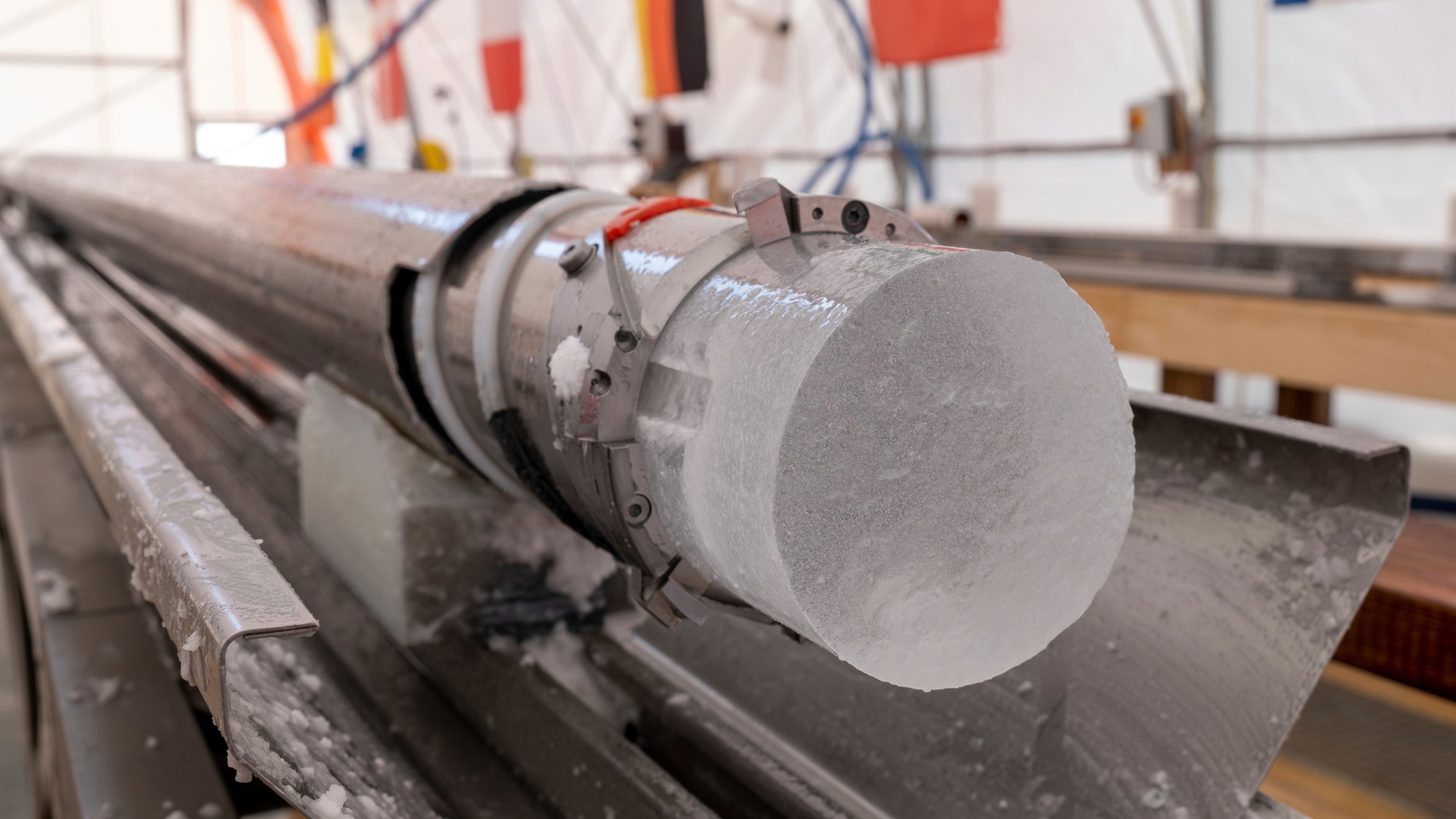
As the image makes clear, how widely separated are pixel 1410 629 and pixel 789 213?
673 mm

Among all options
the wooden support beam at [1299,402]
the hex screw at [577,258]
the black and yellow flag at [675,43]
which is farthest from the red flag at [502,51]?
the hex screw at [577,258]

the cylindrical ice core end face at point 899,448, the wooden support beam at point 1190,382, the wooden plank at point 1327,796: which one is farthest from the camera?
the wooden support beam at point 1190,382

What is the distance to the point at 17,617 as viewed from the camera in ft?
4.93

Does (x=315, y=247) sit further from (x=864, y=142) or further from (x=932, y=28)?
(x=864, y=142)

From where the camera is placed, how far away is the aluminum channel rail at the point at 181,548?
1.39 feet

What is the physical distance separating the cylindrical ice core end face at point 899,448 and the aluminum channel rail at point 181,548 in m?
0.18

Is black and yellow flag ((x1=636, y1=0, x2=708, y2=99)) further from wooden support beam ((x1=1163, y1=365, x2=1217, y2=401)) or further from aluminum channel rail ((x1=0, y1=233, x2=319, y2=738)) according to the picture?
aluminum channel rail ((x1=0, y1=233, x2=319, y2=738))

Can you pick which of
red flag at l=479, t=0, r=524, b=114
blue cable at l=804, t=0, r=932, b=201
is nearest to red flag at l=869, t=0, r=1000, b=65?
blue cable at l=804, t=0, r=932, b=201

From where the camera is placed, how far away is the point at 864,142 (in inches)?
145

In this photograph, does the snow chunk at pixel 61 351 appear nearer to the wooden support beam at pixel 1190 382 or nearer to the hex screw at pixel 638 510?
the hex screw at pixel 638 510

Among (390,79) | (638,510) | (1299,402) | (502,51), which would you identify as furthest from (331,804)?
(390,79)

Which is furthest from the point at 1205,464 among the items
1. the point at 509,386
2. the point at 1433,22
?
the point at 1433,22

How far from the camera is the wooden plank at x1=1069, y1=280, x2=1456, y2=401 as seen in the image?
5.43 feet

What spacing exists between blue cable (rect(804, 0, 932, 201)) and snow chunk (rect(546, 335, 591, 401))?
3119mm
